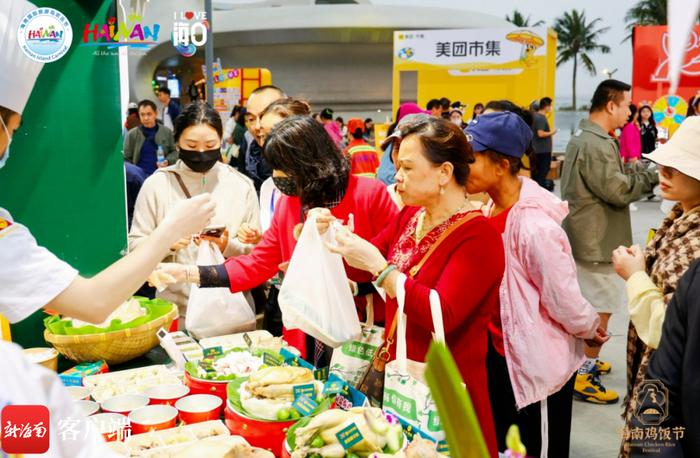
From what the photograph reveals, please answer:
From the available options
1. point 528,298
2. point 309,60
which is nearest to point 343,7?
point 309,60

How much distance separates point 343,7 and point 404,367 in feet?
84.5

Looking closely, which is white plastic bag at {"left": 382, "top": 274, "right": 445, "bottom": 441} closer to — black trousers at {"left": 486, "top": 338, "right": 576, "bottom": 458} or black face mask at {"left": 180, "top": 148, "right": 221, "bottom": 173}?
black trousers at {"left": 486, "top": 338, "right": 576, "bottom": 458}

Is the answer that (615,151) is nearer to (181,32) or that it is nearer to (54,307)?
(181,32)

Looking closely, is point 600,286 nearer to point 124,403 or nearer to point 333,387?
point 333,387

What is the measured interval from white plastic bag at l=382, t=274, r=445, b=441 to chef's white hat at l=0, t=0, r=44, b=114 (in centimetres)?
103

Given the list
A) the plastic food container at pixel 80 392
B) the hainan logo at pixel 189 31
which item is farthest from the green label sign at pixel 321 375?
the hainan logo at pixel 189 31

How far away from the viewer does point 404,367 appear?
5.30 ft

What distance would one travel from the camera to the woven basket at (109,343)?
2.20 m

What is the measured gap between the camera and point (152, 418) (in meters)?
→ 1.76

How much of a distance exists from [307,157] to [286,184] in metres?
0.13

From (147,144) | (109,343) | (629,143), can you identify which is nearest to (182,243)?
(109,343)

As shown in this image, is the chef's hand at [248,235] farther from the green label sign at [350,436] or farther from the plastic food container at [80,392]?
the green label sign at [350,436]

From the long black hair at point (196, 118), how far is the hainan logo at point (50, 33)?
1.76ft

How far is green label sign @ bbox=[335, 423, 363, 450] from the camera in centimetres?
141
